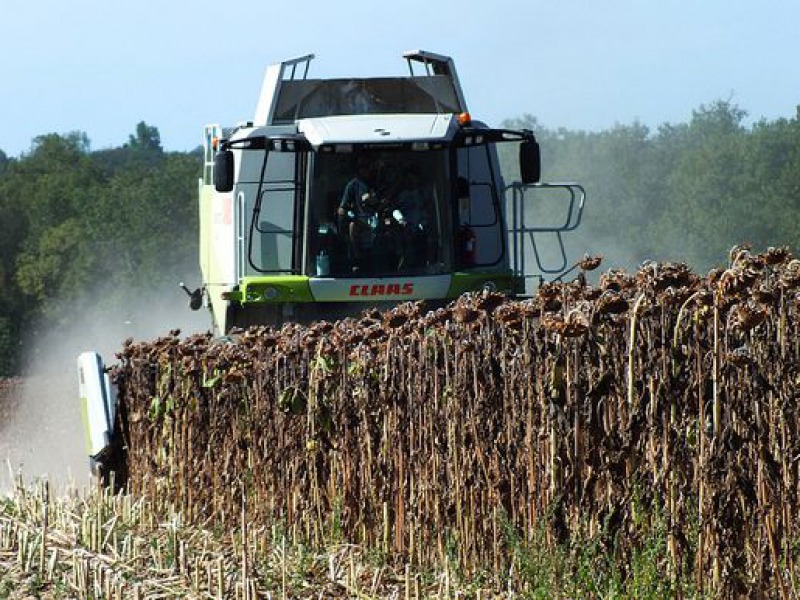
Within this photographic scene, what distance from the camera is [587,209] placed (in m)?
55.0

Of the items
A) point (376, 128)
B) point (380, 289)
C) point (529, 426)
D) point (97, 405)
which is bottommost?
point (97, 405)

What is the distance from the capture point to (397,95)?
14023mm

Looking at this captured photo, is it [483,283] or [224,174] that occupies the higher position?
[224,174]

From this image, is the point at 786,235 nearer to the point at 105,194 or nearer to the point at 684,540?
the point at 105,194

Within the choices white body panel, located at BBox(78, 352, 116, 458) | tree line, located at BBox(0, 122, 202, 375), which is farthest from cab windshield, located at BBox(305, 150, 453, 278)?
tree line, located at BBox(0, 122, 202, 375)

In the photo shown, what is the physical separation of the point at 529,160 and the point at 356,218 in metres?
1.41

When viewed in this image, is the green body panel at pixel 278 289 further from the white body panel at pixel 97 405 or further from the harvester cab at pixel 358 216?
the white body panel at pixel 97 405

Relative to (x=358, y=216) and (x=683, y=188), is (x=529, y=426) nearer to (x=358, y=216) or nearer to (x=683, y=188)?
(x=358, y=216)

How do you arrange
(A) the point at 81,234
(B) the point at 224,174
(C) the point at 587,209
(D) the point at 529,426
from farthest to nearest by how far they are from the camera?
(A) the point at 81,234 → (C) the point at 587,209 → (B) the point at 224,174 → (D) the point at 529,426

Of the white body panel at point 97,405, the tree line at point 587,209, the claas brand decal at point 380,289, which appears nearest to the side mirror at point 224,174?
the claas brand decal at point 380,289

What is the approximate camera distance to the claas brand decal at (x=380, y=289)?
1228 centimetres

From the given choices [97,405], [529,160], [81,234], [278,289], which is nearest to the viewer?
[97,405]

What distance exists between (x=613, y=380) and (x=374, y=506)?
2255 millimetres

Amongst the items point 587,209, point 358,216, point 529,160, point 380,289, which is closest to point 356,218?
point 358,216
